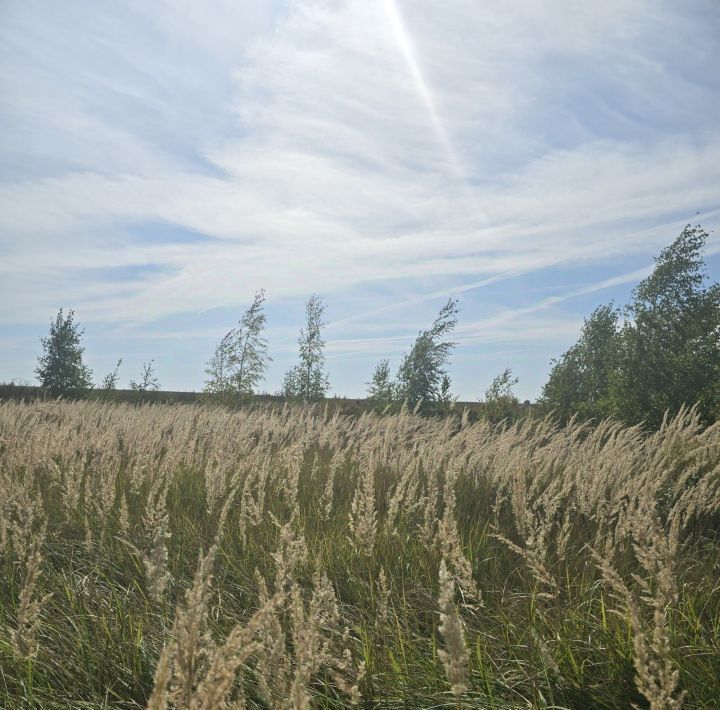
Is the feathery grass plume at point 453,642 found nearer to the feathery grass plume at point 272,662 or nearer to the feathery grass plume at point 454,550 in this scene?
the feathery grass plume at point 272,662

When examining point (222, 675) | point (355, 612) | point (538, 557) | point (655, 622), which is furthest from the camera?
point (355, 612)

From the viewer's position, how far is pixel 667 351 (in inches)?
532

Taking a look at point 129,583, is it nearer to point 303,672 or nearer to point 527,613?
point 527,613

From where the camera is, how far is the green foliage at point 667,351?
12898 millimetres

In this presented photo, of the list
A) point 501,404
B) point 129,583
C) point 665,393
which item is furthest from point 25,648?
point 501,404

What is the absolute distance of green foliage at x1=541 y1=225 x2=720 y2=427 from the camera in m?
12.9

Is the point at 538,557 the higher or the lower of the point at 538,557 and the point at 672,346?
the lower

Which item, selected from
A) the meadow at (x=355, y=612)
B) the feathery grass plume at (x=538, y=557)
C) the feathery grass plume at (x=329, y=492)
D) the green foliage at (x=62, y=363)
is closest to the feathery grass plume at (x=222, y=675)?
the meadow at (x=355, y=612)

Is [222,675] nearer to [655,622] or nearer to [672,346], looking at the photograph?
[655,622]

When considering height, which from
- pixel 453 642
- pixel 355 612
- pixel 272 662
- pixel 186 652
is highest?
pixel 453 642

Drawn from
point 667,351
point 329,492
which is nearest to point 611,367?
point 667,351

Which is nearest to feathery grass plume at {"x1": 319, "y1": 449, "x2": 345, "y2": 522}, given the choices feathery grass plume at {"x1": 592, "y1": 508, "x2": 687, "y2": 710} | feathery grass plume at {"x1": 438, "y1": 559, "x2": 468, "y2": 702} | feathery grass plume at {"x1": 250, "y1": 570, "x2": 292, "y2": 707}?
feathery grass plume at {"x1": 592, "y1": 508, "x2": 687, "y2": 710}

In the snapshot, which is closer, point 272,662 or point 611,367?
point 272,662

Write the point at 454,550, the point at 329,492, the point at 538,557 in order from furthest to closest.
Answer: the point at 329,492 < the point at 538,557 < the point at 454,550
